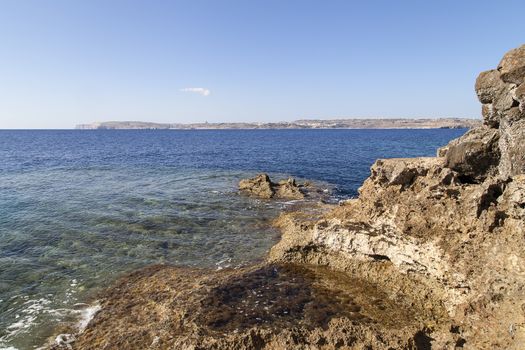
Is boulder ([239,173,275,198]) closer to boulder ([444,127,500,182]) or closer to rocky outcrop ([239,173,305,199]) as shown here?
rocky outcrop ([239,173,305,199])

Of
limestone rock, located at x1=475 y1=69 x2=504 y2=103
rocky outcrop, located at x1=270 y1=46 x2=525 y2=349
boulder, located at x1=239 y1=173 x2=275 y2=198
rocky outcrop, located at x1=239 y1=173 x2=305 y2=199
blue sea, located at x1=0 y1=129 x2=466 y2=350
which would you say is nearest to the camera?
rocky outcrop, located at x1=270 y1=46 x2=525 y2=349

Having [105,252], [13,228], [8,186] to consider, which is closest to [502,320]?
[105,252]

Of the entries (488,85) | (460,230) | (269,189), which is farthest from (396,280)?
(269,189)

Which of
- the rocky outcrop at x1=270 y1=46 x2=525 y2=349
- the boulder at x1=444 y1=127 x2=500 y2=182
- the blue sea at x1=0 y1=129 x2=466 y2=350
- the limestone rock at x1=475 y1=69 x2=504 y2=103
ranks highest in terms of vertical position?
the limestone rock at x1=475 y1=69 x2=504 y2=103

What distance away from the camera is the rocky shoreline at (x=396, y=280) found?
9.89 m

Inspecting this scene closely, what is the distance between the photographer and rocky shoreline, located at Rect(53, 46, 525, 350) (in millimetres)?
9891

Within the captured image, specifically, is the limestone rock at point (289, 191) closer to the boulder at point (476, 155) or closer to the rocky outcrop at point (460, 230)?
the rocky outcrop at point (460, 230)

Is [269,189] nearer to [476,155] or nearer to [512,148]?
[476,155]

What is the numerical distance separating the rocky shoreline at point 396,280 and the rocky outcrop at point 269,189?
16.0m

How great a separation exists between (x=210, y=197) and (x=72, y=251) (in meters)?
14.7

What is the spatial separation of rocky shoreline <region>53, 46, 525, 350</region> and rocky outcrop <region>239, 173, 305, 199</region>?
52.4 feet

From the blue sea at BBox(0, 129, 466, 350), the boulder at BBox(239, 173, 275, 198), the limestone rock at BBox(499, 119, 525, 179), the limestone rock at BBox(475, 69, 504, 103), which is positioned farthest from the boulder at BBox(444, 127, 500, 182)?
the boulder at BBox(239, 173, 275, 198)

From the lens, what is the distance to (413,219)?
13336mm

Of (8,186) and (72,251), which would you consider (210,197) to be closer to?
(72,251)
